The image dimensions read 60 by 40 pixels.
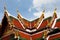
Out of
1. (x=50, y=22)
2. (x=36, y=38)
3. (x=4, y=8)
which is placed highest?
(x=4, y=8)

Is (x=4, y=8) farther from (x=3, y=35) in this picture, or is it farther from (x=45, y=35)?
(x=45, y=35)

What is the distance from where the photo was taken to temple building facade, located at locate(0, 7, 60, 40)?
1180 inches

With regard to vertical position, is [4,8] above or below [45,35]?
above

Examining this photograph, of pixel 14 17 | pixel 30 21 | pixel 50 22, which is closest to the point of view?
pixel 50 22

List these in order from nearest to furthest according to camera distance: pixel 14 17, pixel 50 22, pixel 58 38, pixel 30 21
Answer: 1. pixel 58 38
2. pixel 50 22
3. pixel 14 17
4. pixel 30 21

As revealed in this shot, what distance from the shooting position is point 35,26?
1308 inches

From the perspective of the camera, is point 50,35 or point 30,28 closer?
point 50,35

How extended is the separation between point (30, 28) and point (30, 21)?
2930 millimetres

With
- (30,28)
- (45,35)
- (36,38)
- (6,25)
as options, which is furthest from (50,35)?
(6,25)

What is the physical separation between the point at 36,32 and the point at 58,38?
4.20 meters

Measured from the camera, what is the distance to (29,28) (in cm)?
3353

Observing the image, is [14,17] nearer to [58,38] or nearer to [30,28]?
[30,28]

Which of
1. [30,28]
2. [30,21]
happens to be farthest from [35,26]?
[30,21]

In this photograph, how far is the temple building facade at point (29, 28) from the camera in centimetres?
2998
